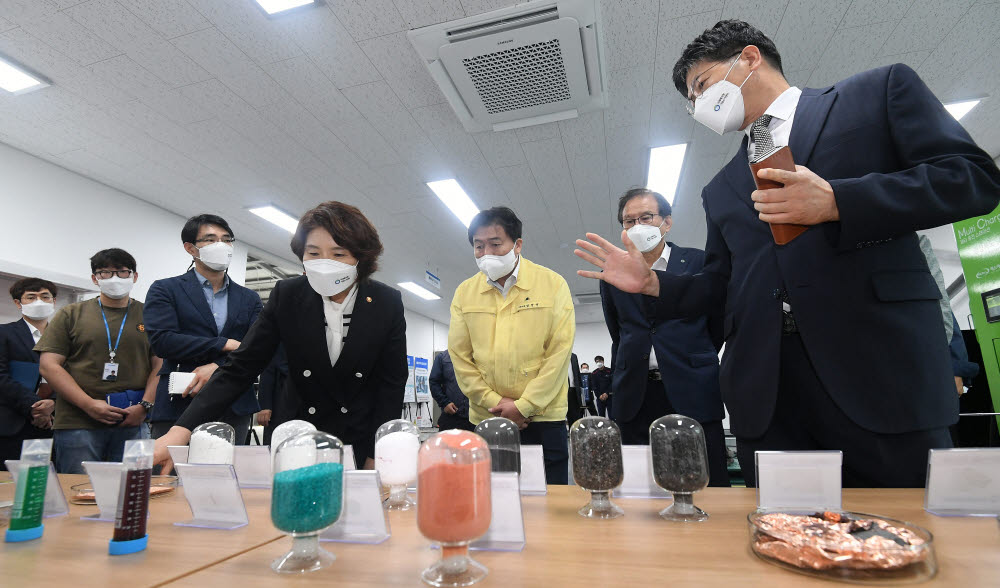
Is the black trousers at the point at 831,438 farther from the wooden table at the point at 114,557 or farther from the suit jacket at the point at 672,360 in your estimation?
the wooden table at the point at 114,557

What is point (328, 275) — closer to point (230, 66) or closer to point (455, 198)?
point (230, 66)

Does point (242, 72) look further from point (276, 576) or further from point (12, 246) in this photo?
point (276, 576)

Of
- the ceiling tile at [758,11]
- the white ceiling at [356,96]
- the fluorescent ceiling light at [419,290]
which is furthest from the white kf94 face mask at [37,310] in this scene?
the fluorescent ceiling light at [419,290]

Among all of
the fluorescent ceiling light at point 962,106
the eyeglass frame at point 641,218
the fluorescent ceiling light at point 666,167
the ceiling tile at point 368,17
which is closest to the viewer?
the eyeglass frame at point 641,218

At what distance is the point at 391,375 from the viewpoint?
1.81 m

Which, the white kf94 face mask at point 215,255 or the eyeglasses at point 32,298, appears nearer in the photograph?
the white kf94 face mask at point 215,255

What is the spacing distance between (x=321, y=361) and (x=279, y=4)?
2298 mm

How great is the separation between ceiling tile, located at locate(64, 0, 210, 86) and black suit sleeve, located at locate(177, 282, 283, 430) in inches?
94.4

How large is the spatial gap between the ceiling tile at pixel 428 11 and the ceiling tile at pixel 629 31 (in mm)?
873

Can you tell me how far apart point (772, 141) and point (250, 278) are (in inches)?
390

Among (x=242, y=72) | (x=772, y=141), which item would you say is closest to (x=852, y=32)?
(x=772, y=141)

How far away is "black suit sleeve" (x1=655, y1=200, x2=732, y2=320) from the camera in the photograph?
4.58 ft

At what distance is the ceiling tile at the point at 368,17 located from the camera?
276 centimetres

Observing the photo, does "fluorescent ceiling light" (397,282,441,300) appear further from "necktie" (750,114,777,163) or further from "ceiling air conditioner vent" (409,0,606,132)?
"necktie" (750,114,777,163)
